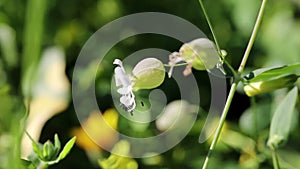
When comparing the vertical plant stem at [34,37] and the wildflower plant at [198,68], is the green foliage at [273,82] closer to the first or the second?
the wildflower plant at [198,68]

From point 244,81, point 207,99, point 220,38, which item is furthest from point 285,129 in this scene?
point 220,38

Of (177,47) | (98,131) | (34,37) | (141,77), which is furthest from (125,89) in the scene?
(177,47)

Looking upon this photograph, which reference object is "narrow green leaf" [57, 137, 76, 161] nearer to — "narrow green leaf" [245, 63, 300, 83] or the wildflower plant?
the wildflower plant

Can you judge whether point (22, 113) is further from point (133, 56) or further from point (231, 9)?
point (231, 9)

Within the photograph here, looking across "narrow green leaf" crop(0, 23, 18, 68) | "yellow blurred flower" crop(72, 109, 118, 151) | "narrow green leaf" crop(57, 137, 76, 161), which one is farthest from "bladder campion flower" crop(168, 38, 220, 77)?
"narrow green leaf" crop(0, 23, 18, 68)

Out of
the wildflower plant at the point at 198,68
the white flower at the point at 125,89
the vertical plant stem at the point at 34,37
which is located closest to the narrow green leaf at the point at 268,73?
the wildflower plant at the point at 198,68

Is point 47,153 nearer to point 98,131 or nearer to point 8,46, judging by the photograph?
point 98,131
